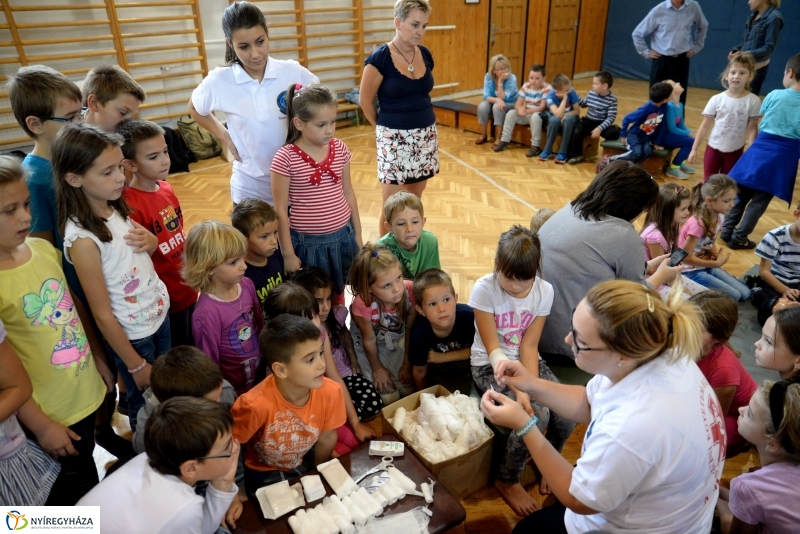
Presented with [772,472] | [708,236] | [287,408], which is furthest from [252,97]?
[708,236]

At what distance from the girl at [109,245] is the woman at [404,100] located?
1648mm

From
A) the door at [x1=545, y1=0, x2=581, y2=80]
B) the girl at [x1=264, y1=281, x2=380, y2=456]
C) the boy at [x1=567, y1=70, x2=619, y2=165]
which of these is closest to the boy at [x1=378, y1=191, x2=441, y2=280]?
the girl at [x1=264, y1=281, x2=380, y2=456]

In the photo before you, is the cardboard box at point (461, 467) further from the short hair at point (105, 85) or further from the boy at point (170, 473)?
the short hair at point (105, 85)

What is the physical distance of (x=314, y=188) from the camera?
2.45 m

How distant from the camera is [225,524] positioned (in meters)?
1.62

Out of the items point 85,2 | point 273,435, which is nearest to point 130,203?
point 273,435

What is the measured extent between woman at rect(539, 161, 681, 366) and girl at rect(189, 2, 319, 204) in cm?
142

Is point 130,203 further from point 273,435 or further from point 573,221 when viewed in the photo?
point 573,221

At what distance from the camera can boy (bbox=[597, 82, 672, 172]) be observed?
5328mm

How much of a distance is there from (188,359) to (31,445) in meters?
0.52

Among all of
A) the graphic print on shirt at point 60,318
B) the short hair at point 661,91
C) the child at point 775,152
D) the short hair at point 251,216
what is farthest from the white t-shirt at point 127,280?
the short hair at point 661,91

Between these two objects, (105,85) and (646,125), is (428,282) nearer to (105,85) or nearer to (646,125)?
(105,85)

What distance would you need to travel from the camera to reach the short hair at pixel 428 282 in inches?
93.0

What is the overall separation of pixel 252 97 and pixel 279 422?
152 cm
